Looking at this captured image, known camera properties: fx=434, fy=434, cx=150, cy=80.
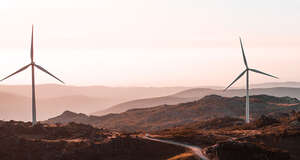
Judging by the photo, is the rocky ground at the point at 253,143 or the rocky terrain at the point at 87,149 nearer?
the rocky ground at the point at 253,143

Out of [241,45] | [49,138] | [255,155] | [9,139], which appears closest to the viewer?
[255,155]

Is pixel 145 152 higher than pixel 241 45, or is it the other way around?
pixel 241 45

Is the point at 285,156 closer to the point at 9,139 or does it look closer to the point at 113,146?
the point at 113,146

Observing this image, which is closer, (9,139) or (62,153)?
(62,153)

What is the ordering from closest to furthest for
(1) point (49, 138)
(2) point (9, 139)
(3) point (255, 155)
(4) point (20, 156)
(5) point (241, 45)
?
(3) point (255, 155) → (4) point (20, 156) → (2) point (9, 139) → (1) point (49, 138) → (5) point (241, 45)

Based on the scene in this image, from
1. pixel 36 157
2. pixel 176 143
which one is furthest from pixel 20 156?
pixel 176 143

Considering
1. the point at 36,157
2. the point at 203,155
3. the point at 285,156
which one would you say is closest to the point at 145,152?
the point at 203,155

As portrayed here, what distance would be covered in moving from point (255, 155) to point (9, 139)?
58.0 metres

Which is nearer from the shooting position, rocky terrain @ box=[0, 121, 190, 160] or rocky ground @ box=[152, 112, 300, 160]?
rocky ground @ box=[152, 112, 300, 160]

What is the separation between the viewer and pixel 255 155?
82.0 m

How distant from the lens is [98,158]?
3782 inches

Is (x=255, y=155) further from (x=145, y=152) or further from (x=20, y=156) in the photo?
(x=20, y=156)

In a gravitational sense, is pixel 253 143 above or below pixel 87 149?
above

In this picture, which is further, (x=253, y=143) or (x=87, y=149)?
(x=87, y=149)
